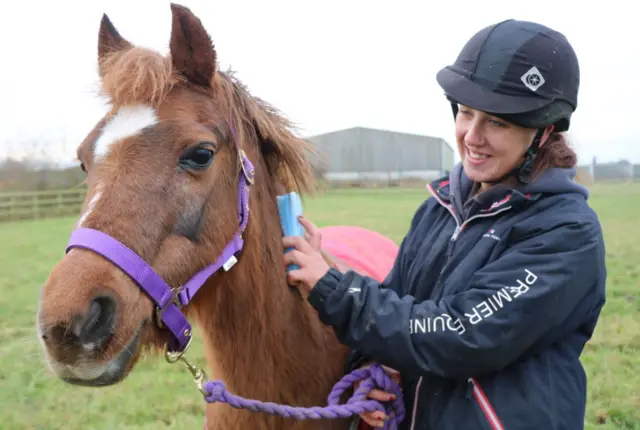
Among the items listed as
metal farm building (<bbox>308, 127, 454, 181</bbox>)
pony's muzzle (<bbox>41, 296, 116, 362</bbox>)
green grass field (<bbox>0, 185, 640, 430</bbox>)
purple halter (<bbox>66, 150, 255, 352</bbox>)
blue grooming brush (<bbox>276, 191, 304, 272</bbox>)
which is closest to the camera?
pony's muzzle (<bbox>41, 296, 116, 362</bbox>)

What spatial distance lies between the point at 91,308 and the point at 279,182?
3.40 feet

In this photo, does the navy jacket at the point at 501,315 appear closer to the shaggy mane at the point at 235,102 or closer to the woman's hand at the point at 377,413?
the woman's hand at the point at 377,413

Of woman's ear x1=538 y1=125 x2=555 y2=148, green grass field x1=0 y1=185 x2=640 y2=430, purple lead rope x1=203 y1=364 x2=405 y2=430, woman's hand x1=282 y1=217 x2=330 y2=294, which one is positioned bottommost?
green grass field x1=0 y1=185 x2=640 y2=430

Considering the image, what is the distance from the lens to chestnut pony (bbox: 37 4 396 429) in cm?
151

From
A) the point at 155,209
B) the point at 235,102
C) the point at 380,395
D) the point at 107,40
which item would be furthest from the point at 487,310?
the point at 107,40

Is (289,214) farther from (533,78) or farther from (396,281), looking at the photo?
(533,78)

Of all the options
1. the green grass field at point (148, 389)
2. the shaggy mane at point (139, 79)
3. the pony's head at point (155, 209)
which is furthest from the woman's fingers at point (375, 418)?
the shaggy mane at point (139, 79)

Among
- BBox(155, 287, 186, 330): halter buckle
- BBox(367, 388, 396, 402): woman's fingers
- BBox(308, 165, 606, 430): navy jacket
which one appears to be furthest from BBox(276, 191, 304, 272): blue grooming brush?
BBox(367, 388, 396, 402): woman's fingers

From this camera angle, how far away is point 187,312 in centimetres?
204

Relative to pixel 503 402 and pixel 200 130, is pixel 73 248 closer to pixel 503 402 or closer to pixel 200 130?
pixel 200 130

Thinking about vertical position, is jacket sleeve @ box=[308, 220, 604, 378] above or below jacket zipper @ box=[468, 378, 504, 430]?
above

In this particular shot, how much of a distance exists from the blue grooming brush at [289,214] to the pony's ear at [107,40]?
95 cm

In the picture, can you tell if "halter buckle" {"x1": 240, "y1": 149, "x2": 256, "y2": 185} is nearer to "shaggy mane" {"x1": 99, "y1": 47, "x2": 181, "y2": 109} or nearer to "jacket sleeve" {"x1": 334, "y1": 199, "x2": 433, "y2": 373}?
"shaggy mane" {"x1": 99, "y1": 47, "x2": 181, "y2": 109}

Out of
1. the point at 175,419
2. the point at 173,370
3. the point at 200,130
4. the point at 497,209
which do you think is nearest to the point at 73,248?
the point at 200,130
